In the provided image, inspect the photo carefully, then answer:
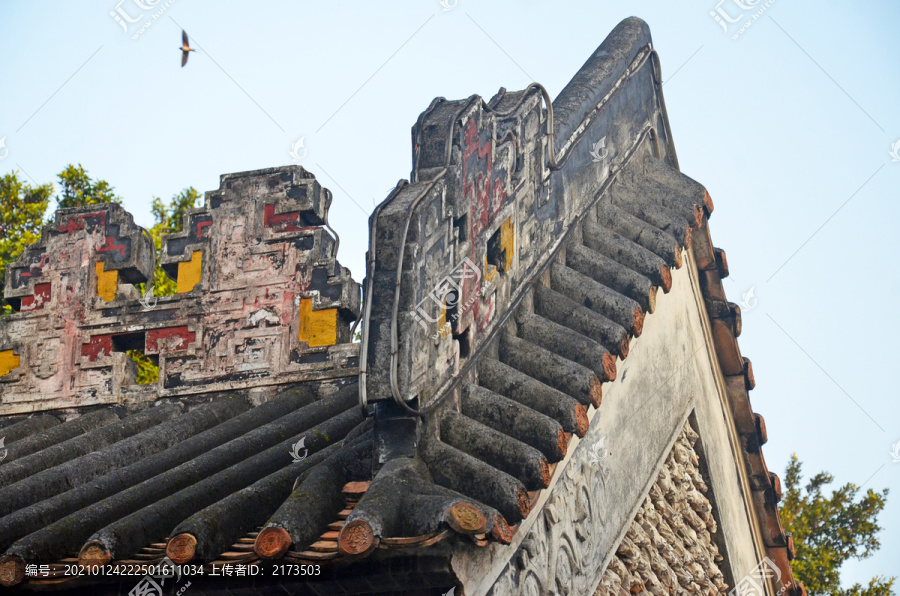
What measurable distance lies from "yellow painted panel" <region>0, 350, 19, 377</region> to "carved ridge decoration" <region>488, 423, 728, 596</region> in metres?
5.07

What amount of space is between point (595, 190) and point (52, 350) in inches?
179

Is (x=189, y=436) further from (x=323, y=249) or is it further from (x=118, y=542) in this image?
(x=118, y=542)

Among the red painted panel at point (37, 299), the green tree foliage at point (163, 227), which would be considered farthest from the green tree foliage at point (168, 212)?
the red painted panel at point (37, 299)

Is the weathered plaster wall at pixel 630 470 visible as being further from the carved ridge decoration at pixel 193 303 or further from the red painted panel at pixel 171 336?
the red painted panel at pixel 171 336

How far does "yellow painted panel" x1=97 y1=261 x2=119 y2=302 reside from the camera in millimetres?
9375

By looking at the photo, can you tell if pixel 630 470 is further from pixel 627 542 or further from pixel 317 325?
pixel 317 325

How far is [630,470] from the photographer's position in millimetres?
7746

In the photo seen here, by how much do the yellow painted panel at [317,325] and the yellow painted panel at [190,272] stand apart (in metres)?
→ 0.97

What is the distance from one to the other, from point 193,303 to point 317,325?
1072 millimetres

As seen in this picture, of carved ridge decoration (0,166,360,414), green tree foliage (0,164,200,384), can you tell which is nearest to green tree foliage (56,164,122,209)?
green tree foliage (0,164,200,384)

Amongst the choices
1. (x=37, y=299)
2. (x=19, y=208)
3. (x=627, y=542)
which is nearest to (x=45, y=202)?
(x=19, y=208)

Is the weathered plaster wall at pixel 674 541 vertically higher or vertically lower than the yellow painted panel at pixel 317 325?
lower

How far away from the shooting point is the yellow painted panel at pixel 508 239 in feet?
23.4

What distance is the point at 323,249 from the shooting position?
9.06 m
